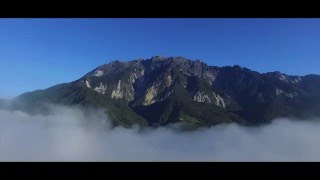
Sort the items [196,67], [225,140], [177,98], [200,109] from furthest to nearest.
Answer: [225,140] → [196,67] → [177,98] → [200,109]

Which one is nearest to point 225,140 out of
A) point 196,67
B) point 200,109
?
point 196,67
